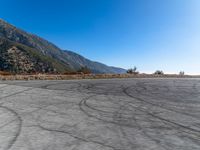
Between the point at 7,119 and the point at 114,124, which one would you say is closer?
the point at 114,124

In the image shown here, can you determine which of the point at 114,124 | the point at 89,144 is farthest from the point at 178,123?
the point at 89,144

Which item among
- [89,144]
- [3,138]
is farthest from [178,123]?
[3,138]

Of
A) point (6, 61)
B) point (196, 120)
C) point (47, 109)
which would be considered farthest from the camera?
point (6, 61)

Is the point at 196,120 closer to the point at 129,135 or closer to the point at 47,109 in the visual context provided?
the point at 129,135

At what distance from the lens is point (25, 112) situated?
9422 mm

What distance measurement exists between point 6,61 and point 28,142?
12988cm

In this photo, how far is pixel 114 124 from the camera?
7648 mm

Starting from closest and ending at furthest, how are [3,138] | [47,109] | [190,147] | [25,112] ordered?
[190,147] < [3,138] < [25,112] < [47,109]

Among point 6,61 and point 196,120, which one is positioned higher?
point 6,61

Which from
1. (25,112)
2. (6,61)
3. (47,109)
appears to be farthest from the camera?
(6,61)

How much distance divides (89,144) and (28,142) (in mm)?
1430

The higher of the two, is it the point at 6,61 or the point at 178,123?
the point at 6,61

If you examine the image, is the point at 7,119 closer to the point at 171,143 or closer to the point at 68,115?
the point at 68,115

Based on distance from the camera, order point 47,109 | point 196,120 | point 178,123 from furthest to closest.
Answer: point 47,109 → point 196,120 → point 178,123
